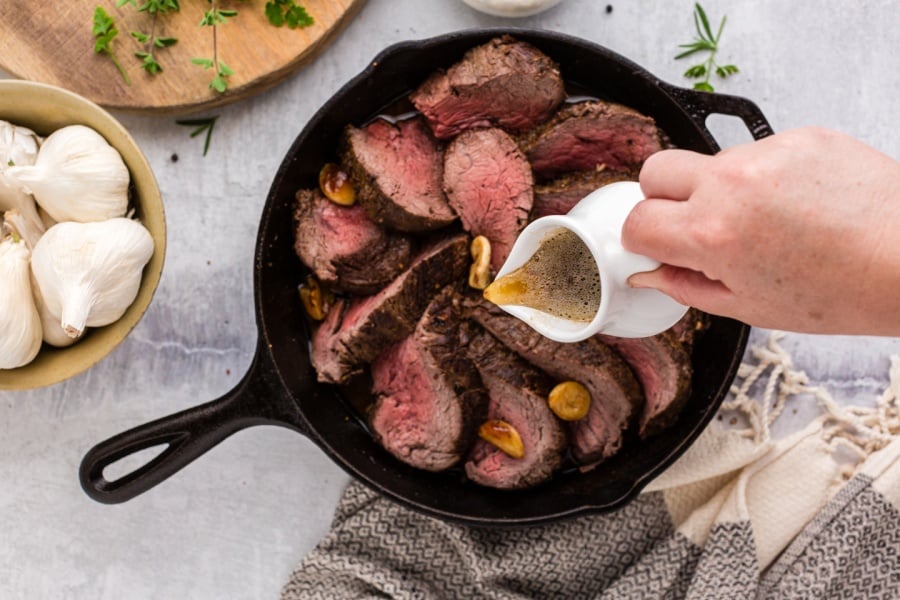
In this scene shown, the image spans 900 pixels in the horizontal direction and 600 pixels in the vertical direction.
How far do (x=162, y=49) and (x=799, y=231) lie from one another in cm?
152

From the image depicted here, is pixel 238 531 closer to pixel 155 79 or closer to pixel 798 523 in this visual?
pixel 155 79

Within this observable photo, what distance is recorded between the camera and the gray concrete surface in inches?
82.9

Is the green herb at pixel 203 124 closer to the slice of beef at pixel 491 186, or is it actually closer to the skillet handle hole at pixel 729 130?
the slice of beef at pixel 491 186

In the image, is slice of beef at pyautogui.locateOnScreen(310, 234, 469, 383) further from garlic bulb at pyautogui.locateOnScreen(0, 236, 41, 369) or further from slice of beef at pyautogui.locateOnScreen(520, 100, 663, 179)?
garlic bulb at pyautogui.locateOnScreen(0, 236, 41, 369)

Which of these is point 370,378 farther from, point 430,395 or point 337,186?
point 337,186

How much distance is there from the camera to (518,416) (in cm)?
201

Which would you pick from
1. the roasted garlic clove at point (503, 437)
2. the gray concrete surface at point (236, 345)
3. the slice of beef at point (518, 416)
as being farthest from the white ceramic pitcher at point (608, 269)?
the gray concrete surface at point (236, 345)

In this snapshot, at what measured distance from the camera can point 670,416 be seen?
1926 mm

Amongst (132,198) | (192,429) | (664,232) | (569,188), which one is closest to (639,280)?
(664,232)

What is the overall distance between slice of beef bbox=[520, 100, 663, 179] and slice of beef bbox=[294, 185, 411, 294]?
37 centimetres

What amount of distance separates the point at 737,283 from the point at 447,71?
0.93 metres

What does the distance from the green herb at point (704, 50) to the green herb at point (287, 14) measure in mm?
887

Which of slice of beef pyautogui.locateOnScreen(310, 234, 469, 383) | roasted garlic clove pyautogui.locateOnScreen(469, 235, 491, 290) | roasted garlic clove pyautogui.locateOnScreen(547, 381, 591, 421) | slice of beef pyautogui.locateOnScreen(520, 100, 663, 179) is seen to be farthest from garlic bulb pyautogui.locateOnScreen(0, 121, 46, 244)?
roasted garlic clove pyautogui.locateOnScreen(547, 381, 591, 421)

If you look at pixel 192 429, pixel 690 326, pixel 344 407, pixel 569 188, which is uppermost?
pixel 569 188
